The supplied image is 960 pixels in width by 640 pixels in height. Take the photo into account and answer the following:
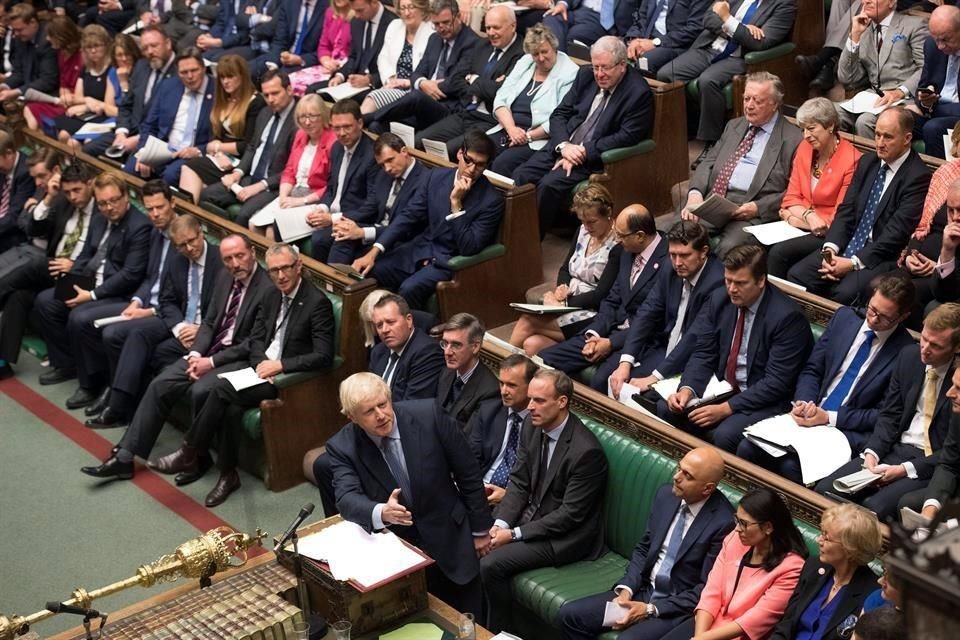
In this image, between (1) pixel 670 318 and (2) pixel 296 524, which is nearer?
(2) pixel 296 524

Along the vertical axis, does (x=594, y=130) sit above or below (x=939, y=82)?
below

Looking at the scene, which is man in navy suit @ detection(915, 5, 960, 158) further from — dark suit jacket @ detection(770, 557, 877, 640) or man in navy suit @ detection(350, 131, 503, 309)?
dark suit jacket @ detection(770, 557, 877, 640)

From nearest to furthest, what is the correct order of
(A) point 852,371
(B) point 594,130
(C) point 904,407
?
1. (C) point 904,407
2. (A) point 852,371
3. (B) point 594,130

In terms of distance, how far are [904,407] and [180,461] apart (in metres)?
3.40

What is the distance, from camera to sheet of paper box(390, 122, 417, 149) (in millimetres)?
7727

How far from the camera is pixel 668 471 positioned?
490cm

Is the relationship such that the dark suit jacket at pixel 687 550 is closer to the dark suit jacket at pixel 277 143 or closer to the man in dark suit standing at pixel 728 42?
the man in dark suit standing at pixel 728 42

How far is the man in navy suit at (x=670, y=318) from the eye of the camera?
5.65 metres

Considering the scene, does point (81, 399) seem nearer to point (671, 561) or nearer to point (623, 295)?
point (623, 295)

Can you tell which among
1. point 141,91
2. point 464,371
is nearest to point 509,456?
point 464,371

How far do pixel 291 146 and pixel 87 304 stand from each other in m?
1.47

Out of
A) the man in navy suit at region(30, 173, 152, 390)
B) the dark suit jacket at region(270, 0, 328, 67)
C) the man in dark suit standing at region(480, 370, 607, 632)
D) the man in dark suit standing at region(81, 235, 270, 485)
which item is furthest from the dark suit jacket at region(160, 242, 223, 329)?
the dark suit jacket at region(270, 0, 328, 67)

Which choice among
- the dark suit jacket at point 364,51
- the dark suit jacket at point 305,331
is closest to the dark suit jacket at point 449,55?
the dark suit jacket at point 364,51

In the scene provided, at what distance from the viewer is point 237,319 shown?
21.8 ft
